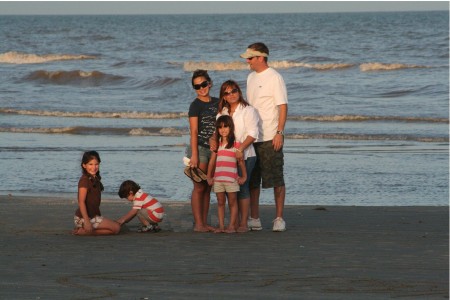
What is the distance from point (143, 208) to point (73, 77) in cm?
2472

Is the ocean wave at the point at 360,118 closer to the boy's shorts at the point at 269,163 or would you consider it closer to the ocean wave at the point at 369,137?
the ocean wave at the point at 369,137

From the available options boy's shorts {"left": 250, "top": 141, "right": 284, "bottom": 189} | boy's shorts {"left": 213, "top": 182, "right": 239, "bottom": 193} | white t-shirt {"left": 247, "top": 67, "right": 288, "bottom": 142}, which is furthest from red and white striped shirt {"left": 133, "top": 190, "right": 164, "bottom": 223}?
white t-shirt {"left": 247, "top": 67, "right": 288, "bottom": 142}

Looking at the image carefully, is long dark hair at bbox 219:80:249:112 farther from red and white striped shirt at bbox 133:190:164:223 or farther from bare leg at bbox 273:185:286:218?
red and white striped shirt at bbox 133:190:164:223

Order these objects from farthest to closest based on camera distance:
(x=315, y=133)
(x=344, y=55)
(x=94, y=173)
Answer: (x=344, y=55) → (x=315, y=133) → (x=94, y=173)

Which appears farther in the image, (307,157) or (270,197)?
(307,157)

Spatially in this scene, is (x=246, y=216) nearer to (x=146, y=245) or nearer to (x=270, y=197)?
(x=146, y=245)

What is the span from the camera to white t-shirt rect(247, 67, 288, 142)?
7461mm

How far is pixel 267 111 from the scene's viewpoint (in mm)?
7535

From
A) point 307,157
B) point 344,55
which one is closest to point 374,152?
point 307,157

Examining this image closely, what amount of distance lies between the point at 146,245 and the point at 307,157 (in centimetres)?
683

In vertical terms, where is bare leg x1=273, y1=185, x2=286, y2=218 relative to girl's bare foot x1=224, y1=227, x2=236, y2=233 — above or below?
above

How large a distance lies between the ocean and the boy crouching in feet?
8.92

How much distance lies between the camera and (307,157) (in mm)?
13547

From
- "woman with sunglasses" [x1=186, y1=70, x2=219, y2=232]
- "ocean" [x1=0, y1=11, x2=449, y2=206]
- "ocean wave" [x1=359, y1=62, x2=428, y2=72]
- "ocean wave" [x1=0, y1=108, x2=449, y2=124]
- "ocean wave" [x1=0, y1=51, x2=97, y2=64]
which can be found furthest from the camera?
"ocean wave" [x1=0, y1=51, x2=97, y2=64]
